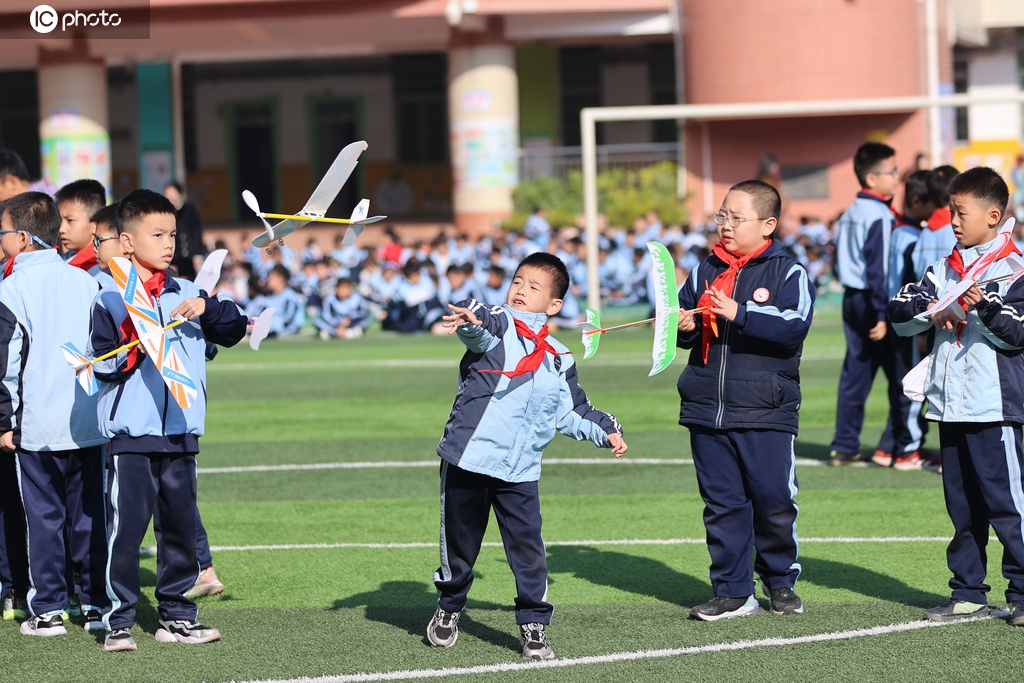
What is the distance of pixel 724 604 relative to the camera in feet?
16.6

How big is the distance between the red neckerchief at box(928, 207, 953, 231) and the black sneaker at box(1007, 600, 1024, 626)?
2919mm

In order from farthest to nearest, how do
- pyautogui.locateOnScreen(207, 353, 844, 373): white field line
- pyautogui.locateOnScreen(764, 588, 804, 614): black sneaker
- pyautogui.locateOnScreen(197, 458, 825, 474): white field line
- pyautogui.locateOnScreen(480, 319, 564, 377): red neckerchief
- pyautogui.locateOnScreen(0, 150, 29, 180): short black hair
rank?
pyautogui.locateOnScreen(207, 353, 844, 373): white field line, pyautogui.locateOnScreen(197, 458, 825, 474): white field line, pyautogui.locateOnScreen(0, 150, 29, 180): short black hair, pyautogui.locateOnScreen(764, 588, 804, 614): black sneaker, pyautogui.locateOnScreen(480, 319, 564, 377): red neckerchief

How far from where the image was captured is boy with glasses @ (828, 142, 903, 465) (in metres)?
7.95

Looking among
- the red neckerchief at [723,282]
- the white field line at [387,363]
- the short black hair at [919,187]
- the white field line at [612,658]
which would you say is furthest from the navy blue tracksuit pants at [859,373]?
the white field line at [387,363]

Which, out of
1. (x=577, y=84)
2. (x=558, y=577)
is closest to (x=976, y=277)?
(x=558, y=577)

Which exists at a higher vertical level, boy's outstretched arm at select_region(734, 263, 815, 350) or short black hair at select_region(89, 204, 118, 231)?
short black hair at select_region(89, 204, 118, 231)

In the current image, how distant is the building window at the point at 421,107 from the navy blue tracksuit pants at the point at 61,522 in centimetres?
2967

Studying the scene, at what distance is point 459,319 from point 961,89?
2830cm

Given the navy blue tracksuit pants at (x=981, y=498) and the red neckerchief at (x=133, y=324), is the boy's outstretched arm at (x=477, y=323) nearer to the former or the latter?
the red neckerchief at (x=133, y=324)

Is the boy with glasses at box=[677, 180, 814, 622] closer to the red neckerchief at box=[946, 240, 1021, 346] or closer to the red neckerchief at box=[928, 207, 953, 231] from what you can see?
the red neckerchief at box=[946, 240, 1021, 346]

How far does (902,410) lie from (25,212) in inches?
204

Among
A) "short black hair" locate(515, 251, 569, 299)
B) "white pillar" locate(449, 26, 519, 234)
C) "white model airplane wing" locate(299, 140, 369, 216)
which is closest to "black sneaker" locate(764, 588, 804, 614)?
"short black hair" locate(515, 251, 569, 299)

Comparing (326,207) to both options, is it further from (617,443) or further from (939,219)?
(939,219)

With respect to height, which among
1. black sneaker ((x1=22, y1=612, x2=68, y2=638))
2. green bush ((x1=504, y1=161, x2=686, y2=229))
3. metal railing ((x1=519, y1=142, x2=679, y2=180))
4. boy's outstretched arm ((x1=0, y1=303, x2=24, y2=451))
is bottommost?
black sneaker ((x1=22, y1=612, x2=68, y2=638))
